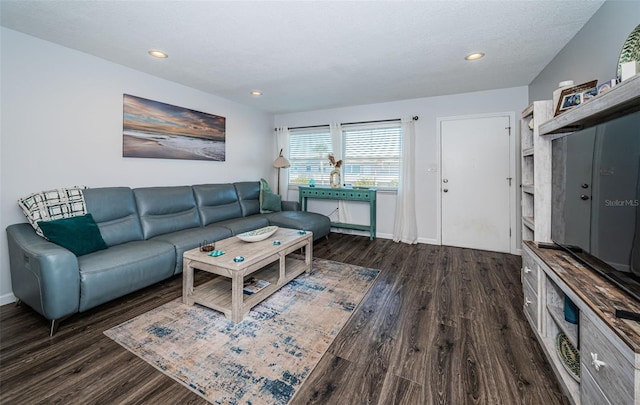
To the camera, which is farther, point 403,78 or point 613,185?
point 403,78

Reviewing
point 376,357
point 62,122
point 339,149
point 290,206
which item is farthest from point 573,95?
point 62,122

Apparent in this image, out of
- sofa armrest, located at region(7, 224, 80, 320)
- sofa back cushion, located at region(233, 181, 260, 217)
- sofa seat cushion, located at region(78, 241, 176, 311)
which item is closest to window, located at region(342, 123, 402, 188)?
sofa back cushion, located at region(233, 181, 260, 217)

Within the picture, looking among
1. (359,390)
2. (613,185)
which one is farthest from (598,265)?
(359,390)

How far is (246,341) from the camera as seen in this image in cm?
174

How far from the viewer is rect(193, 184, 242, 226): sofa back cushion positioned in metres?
3.52

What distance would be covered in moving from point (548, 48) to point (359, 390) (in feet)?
10.9

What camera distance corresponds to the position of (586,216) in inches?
56.4

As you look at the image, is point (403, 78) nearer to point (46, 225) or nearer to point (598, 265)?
point (598, 265)

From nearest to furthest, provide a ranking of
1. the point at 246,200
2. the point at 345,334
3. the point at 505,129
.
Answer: the point at 345,334 < the point at 505,129 < the point at 246,200

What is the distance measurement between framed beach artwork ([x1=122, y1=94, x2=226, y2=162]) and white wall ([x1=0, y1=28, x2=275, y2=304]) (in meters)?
0.08

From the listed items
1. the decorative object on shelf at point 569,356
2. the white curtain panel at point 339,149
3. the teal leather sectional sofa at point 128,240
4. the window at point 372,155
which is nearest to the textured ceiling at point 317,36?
the window at point 372,155

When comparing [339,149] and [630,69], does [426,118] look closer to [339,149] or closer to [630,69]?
[339,149]

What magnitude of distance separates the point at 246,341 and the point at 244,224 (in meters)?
1.88

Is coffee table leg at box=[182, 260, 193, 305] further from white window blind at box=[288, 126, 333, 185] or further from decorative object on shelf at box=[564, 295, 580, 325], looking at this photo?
white window blind at box=[288, 126, 333, 185]
